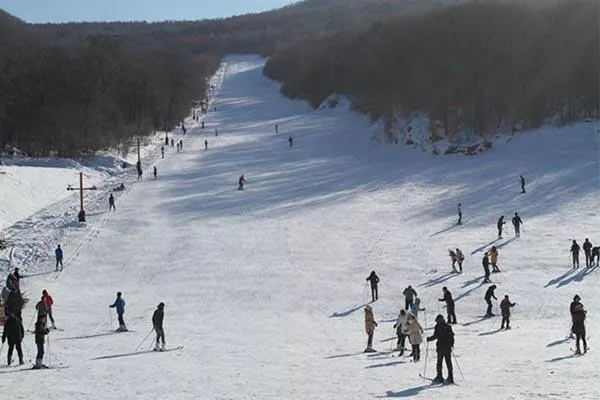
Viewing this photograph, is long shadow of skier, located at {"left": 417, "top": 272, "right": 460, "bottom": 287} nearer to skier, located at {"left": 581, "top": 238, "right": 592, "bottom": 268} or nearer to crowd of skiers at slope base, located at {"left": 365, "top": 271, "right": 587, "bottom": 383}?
crowd of skiers at slope base, located at {"left": 365, "top": 271, "right": 587, "bottom": 383}

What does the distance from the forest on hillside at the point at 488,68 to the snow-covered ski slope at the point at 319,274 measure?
7118 mm

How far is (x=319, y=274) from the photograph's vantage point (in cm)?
2706

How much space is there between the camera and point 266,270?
2789 centimetres

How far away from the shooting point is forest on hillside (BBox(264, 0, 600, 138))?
201 ft

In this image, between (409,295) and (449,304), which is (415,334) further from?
(409,295)

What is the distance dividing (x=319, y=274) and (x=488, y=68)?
155ft

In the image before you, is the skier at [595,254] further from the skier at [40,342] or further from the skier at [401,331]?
the skier at [40,342]

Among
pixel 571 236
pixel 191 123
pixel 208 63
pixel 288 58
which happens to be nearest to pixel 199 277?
pixel 571 236

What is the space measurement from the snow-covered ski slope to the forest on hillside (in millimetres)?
7118

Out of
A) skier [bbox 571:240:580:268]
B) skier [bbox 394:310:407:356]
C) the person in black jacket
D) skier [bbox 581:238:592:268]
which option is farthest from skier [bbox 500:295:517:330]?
skier [bbox 581:238:592:268]

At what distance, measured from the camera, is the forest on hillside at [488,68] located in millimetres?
61250

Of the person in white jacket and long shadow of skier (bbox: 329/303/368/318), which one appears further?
long shadow of skier (bbox: 329/303/368/318)

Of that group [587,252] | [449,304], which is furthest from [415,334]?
[587,252]

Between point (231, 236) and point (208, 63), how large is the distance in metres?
140
